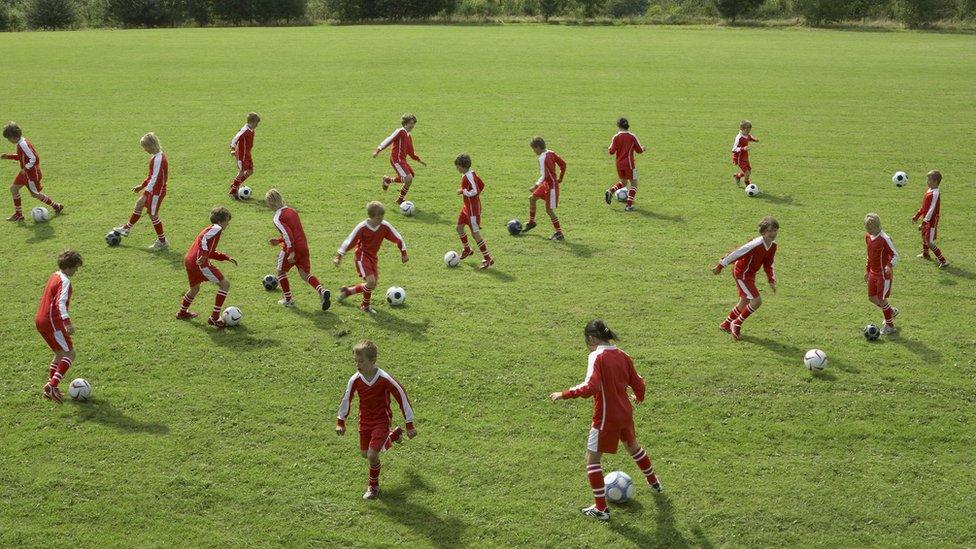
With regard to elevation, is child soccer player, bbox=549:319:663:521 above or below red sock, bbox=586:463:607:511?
above

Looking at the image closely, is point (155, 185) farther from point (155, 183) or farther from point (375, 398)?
point (375, 398)

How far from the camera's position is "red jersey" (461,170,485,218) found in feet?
52.8

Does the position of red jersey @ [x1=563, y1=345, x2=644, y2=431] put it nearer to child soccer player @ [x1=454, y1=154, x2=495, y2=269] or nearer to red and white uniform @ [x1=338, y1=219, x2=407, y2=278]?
red and white uniform @ [x1=338, y1=219, x2=407, y2=278]

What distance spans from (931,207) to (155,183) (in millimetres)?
15844

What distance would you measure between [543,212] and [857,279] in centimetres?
746

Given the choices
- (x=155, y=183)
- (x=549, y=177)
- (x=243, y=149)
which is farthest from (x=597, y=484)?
(x=243, y=149)

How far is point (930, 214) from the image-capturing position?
1650 centimetres

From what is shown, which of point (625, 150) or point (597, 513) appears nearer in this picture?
point (597, 513)

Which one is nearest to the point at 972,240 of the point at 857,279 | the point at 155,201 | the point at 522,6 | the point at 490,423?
the point at 857,279

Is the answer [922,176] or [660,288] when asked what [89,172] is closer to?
[660,288]

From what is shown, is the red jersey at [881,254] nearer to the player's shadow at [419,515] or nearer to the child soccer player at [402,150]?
the player's shadow at [419,515]

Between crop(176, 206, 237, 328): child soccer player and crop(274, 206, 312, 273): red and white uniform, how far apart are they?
0.86m

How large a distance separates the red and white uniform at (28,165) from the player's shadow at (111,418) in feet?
31.7

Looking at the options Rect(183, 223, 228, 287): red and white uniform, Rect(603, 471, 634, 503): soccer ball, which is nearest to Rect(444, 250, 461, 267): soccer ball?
Rect(183, 223, 228, 287): red and white uniform
